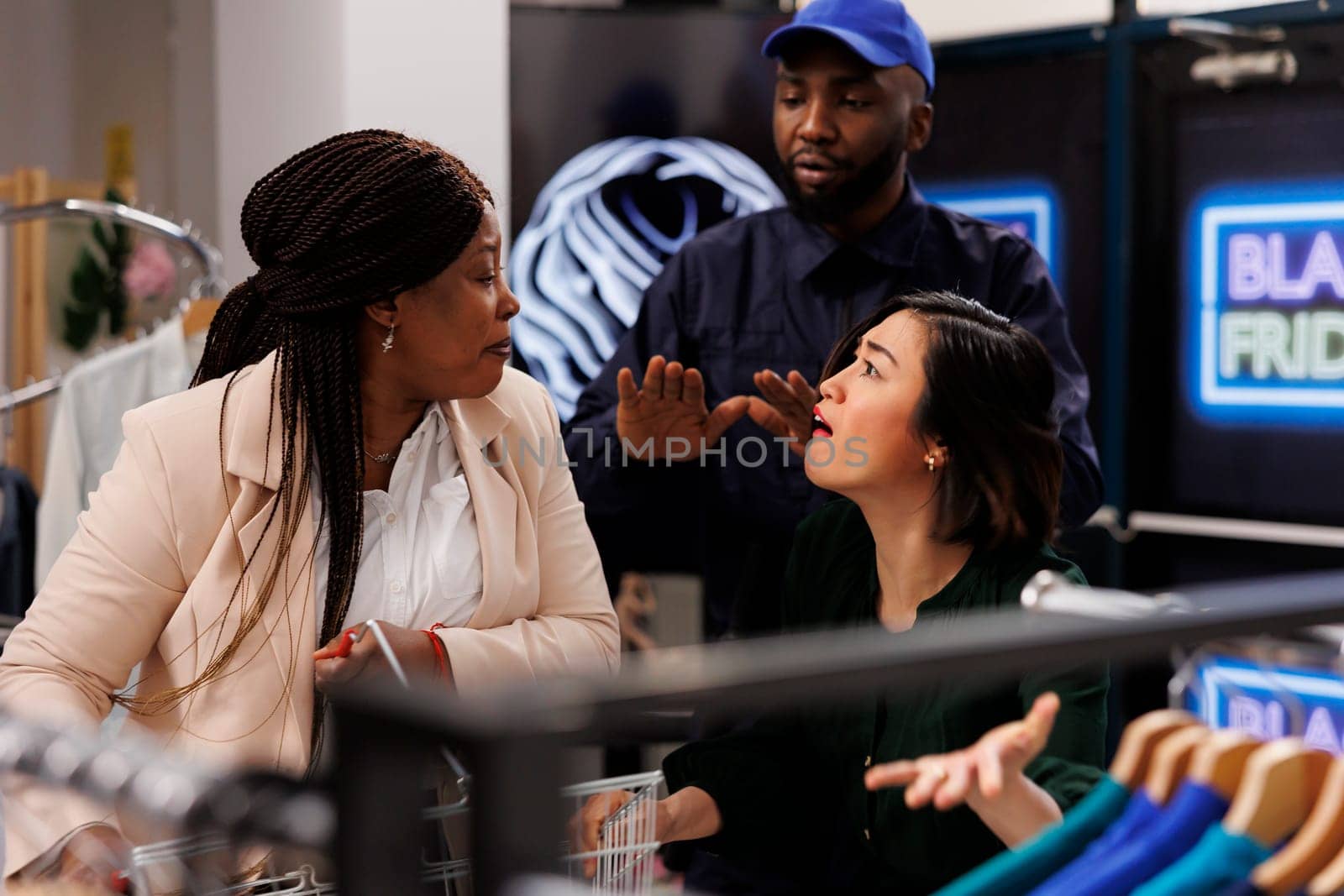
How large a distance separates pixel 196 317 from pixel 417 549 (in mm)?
1492

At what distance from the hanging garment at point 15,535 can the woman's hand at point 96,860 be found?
6.00 feet

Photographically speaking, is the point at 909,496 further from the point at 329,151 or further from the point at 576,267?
the point at 576,267

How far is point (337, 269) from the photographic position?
201 centimetres

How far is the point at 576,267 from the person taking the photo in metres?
3.89

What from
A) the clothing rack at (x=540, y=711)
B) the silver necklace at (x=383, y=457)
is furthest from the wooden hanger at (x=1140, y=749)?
the silver necklace at (x=383, y=457)

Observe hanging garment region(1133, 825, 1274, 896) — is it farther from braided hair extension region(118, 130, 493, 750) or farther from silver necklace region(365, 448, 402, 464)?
silver necklace region(365, 448, 402, 464)

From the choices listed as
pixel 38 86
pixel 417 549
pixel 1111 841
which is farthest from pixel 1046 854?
pixel 38 86

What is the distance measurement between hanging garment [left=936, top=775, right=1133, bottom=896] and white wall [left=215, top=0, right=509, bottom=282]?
2783 mm

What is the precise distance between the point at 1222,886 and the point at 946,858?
0.79m

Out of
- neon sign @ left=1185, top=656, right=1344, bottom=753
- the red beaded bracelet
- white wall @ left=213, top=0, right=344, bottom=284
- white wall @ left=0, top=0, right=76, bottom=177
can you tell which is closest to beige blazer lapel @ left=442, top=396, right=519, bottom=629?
the red beaded bracelet

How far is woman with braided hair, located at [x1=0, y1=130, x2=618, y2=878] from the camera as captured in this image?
1.88m

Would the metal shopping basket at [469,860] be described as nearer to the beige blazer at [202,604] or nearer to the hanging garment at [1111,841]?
the beige blazer at [202,604]

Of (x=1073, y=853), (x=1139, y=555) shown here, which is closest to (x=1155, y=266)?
(x=1139, y=555)

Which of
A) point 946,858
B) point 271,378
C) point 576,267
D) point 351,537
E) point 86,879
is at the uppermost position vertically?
point 576,267
